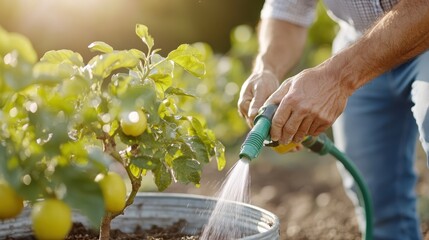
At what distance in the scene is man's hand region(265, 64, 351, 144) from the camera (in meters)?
1.87

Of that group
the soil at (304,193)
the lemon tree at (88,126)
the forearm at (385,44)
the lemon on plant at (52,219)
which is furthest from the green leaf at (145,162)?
the soil at (304,193)

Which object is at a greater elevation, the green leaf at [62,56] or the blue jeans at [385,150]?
the blue jeans at [385,150]

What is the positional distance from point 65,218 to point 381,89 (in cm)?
163

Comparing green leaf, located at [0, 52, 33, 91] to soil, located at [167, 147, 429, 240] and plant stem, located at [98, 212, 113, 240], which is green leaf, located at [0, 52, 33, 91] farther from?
soil, located at [167, 147, 429, 240]

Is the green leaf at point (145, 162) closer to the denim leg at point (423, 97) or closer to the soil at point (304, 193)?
the denim leg at point (423, 97)

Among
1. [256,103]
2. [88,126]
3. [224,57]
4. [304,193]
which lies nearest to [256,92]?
[256,103]

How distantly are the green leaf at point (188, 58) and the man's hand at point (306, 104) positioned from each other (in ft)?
0.77

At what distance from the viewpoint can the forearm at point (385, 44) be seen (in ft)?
6.44

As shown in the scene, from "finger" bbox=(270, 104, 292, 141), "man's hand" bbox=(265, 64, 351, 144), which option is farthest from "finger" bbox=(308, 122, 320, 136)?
"finger" bbox=(270, 104, 292, 141)

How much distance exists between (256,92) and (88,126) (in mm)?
775

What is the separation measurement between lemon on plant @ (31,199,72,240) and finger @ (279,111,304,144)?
733 mm

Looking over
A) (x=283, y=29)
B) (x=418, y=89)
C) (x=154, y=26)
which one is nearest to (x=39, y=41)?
(x=154, y=26)

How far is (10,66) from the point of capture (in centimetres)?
127

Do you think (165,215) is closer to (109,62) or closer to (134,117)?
(134,117)
